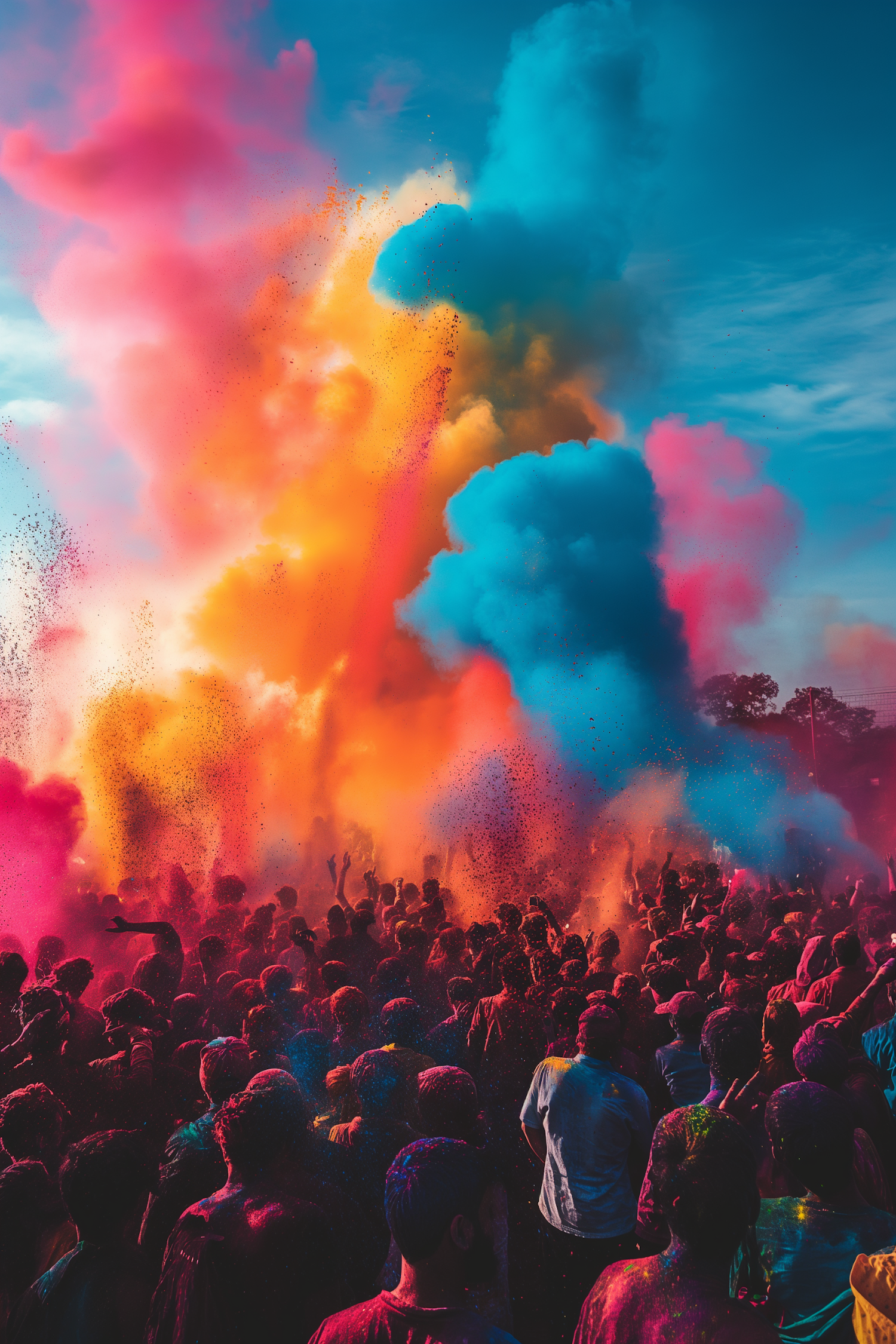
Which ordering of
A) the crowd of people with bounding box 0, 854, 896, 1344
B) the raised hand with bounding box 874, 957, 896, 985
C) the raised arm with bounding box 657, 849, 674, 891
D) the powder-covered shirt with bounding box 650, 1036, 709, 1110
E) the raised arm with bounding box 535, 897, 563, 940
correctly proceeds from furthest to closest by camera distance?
the raised arm with bounding box 657, 849, 674, 891
the raised arm with bounding box 535, 897, 563, 940
the raised hand with bounding box 874, 957, 896, 985
the powder-covered shirt with bounding box 650, 1036, 709, 1110
the crowd of people with bounding box 0, 854, 896, 1344

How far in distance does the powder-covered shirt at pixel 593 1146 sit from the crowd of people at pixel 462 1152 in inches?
0.4

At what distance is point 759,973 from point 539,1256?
246 centimetres

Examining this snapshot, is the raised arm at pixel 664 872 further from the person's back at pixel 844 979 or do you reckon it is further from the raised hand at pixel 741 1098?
the raised hand at pixel 741 1098

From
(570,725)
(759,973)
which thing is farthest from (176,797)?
(759,973)

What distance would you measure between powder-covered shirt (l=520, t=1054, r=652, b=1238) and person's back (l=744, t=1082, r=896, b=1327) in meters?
1.06

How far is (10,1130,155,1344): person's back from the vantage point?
2174 millimetres

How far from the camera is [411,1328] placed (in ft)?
5.87

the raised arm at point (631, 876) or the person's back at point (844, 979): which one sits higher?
the raised arm at point (631, 876)

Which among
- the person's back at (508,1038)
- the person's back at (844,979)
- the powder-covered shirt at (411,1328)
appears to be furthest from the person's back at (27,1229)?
the person's back at (844,979)

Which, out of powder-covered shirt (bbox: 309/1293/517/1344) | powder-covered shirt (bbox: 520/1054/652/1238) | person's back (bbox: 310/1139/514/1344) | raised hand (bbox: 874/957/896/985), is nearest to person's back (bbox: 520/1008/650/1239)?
powder-covered shirt (bbox: 520/1054/652/1238)

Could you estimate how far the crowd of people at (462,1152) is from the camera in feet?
6.27

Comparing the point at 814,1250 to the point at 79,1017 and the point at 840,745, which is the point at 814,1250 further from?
the point at 840,745

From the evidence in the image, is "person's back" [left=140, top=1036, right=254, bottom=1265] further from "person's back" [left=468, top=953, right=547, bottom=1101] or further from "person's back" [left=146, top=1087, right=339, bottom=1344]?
"person's back" [left=468, top=953, right=547, bottom=1101]

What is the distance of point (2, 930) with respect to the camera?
14461mm
